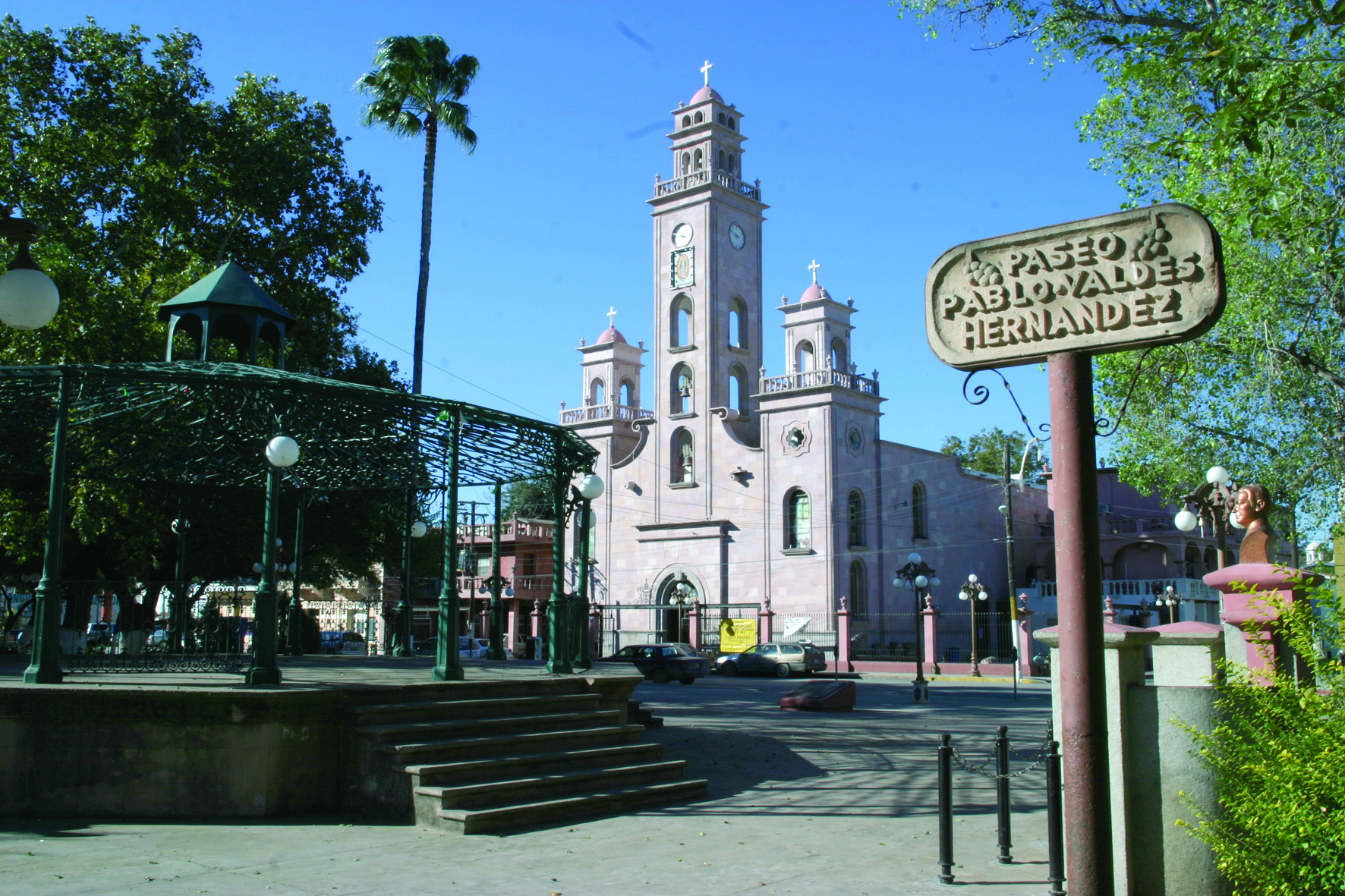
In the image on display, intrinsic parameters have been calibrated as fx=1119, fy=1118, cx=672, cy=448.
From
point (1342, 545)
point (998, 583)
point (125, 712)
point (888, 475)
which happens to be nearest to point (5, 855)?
point (125, 712)

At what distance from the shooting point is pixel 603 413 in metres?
A: 54.4

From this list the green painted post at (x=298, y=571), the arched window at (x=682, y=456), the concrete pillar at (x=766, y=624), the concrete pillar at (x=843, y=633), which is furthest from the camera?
the arched window at (x=682, y=456)

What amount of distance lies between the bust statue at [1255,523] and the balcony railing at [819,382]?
3404 centimetres

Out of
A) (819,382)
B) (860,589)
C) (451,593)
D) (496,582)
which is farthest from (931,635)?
(451,593)

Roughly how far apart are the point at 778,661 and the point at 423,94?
22.3 m

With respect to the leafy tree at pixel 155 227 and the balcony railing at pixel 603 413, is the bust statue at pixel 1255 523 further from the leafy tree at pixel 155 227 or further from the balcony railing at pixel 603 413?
the balcony railing at pixel 603 413

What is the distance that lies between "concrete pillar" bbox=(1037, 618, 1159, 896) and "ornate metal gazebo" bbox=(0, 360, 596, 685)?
23.7 feet

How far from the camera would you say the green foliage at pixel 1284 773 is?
497 cm

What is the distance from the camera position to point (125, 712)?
33.1 ft

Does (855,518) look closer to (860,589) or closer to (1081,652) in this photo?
(860,589)

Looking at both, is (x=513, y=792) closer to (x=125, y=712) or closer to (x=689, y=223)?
(x=125, y=712)

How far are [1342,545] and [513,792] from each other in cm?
1417

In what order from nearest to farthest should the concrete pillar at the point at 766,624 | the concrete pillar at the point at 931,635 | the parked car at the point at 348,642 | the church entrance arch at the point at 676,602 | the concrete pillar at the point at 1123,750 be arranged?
the concrete pillar at the point at 1123,750 → the concrete pillar at the point at 931,635 → the parked car at the point at 348,642 → the concrete pillar at the point at 766,624 → the church entrance arch at the point at 676,602

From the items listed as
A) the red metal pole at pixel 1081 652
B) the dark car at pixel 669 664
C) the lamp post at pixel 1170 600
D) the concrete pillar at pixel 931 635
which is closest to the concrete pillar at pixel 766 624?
the concrete pillar at pixel 931 635
